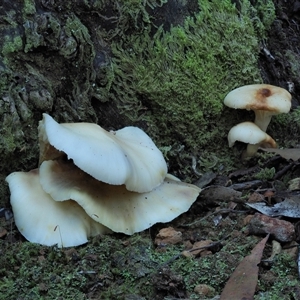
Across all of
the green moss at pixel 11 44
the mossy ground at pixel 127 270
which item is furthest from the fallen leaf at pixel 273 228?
the green moss at pixel 11 44

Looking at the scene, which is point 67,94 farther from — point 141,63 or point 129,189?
point 129,189

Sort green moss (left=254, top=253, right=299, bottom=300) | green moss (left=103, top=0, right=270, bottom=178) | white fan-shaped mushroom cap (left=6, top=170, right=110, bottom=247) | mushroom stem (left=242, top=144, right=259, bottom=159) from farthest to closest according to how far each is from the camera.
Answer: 1. mushroom stem (left=242, top=144, right=259, bottom=159)
2. green moss (left=103, top=0, right=270, bottom=178)
3. white fan-shaped mushroom cap (left=6, top=170, right=110, bottom=247)
4. green moss (left=254, top=253, right=299, bottom=300)

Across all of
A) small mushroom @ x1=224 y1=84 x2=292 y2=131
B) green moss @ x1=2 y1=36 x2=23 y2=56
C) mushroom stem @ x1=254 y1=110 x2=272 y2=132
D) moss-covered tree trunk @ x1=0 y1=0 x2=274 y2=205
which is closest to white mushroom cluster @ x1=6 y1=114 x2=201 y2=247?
moss-covered tree trunk @ x1=0 y1=0 x2=274 y2=205

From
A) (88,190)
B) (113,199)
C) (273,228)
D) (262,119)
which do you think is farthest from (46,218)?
(262,119)

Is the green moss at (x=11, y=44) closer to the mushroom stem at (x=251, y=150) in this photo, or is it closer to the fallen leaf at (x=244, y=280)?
the mushroom stem at (x=251, y=150)

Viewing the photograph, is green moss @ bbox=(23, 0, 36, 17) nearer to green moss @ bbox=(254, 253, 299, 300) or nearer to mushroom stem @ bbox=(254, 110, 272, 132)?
mushroom stem @ bbox=(254, 110, 272, 132)

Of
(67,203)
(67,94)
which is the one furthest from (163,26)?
(67,203)
